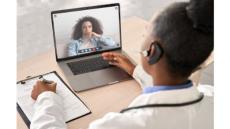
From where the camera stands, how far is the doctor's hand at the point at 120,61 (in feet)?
5.38

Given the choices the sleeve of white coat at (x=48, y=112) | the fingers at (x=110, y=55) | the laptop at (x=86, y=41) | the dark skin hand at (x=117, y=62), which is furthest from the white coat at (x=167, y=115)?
the fingers at (x=110, y=55)

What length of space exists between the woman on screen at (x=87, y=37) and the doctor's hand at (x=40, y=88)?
0.31 metres

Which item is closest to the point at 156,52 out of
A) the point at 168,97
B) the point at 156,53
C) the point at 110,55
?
the point at 156,53

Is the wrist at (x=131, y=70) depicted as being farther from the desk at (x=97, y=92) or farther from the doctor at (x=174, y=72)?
the doctor at (x=174, y=72)

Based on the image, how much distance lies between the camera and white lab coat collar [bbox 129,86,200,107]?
102cm

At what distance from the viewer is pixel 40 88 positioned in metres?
1.41

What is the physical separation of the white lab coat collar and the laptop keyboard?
2.06 ft

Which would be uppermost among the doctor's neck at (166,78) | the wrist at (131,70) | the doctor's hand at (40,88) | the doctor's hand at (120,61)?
the doctor's neck at (166,78)

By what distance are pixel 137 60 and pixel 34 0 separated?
6.53 ft

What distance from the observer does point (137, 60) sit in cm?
173

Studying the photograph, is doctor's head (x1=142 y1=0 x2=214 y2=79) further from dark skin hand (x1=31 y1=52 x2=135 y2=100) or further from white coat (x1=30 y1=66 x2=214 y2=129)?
dark skin hand (x1=31 y1=52 x2=135 y2=100)

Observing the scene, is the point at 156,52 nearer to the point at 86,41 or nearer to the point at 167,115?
the point at 167,115

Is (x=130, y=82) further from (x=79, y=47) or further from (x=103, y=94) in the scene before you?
(x=79, y=47)

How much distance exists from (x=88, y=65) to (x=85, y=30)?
0.53ft
